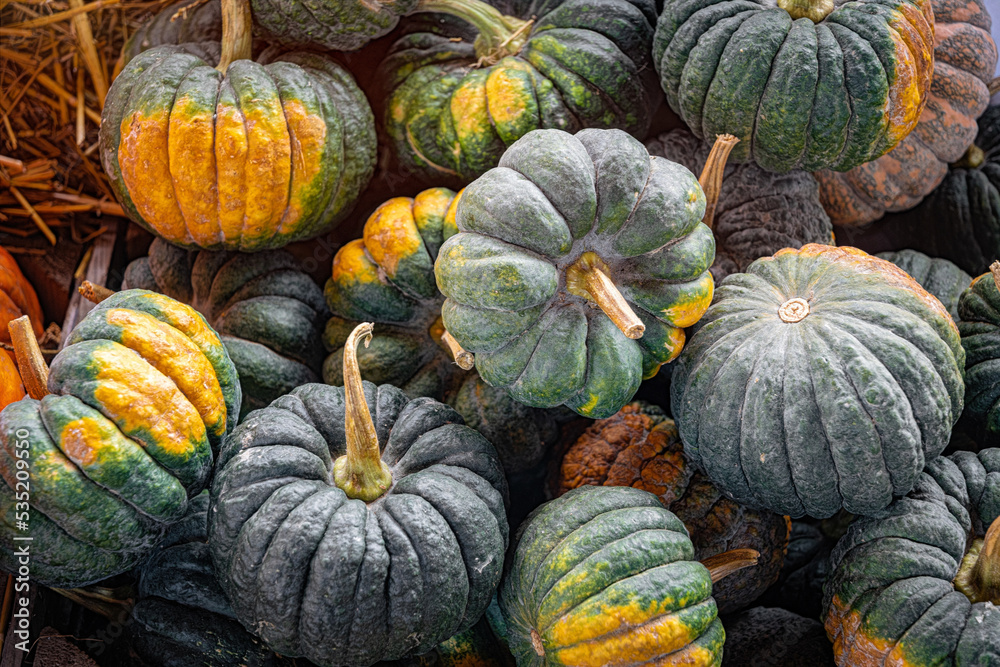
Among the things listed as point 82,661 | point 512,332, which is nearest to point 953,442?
point 512,332

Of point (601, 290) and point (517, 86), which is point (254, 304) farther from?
point (601, 290)

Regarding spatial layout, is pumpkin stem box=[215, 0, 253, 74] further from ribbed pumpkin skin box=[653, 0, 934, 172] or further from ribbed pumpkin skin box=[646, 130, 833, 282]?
ribbed pumpkin skin box=[646, 130, 833, 282]

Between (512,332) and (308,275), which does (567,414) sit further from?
(308,275)

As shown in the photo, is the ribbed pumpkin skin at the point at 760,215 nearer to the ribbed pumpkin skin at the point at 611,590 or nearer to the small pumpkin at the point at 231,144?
the ribbed pumpkin skin at the point at 611,590

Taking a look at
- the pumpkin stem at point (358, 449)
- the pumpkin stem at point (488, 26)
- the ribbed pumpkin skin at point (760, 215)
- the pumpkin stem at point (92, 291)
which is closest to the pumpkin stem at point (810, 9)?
the ribbed pumpkin skin at point (760, 215)

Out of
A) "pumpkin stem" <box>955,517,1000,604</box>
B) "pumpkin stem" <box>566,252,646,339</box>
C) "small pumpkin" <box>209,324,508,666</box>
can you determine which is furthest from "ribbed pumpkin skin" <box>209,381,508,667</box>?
"pumpkin stem" <box>955,517,1000,604</box>

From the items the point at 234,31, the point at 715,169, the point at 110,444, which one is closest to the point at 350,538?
the point at 110,444
